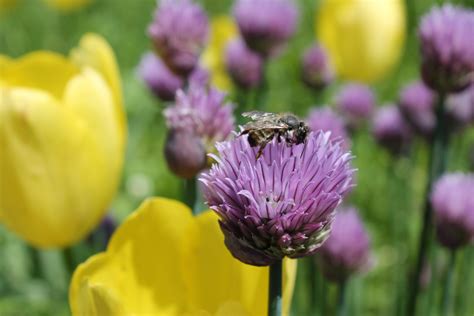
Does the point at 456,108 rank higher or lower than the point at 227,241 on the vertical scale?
higher

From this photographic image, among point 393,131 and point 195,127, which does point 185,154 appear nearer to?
point 195,127

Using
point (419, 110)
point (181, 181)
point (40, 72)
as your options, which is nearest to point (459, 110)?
point (419, 110)

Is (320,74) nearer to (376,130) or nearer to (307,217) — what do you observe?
(376,130)

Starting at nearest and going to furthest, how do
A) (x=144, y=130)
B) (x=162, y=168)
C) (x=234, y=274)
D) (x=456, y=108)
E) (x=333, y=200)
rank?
1. (x=333, y=200)
2. (x=234, y=274)
3. (x=456, y=108)
4. (x=162, y=168)
5. (x=144, y=130)

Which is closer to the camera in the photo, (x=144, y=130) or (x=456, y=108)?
(x=456, y=108)

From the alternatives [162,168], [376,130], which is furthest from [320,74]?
[162,168]

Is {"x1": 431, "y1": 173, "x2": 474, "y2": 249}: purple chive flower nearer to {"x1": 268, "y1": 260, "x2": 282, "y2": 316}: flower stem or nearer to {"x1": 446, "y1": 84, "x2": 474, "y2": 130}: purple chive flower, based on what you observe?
{"x1": 446, "y1": 84, "x2": 474, "y2": 130}: purple chive flower
